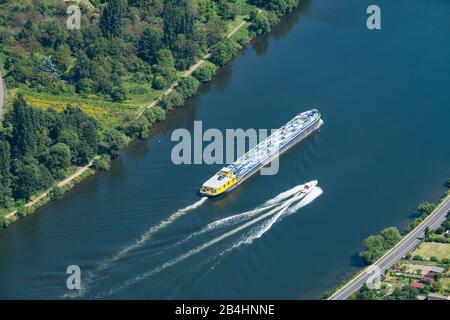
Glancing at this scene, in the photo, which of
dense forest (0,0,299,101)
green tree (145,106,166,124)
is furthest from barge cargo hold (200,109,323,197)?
dense forest (0,0,299,101)

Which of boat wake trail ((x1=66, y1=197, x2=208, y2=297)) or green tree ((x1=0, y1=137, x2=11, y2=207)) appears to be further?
green tree ((x1=0, y1=137, x2=11, y2=207))

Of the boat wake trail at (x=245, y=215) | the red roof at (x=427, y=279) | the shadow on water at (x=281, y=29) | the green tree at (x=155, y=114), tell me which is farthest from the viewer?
the shadow on water at (x=281, y=29)

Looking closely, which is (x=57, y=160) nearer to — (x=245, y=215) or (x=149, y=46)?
(x=245, y=215)

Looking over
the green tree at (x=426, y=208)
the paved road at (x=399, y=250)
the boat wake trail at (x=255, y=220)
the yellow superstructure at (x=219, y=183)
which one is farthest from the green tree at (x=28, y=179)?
the green tree at (x=426, y=208)

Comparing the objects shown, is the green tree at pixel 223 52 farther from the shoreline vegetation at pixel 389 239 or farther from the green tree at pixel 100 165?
the shoreline vegetation at pixel 389 239

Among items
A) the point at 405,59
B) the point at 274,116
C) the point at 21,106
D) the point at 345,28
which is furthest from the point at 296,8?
the point at 21,106

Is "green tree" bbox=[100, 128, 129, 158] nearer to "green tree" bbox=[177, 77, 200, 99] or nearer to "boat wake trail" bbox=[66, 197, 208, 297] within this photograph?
"green tree" bbox=[177, 77, 200, 99]
